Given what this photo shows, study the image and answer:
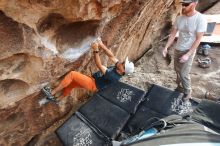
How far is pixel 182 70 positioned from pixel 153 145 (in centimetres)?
224

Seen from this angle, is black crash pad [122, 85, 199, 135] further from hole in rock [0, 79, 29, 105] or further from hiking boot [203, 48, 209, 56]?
hiking boot [203, 48, 209, 56]

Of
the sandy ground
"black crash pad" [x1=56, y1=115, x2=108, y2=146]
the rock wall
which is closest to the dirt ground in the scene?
the sandy ground

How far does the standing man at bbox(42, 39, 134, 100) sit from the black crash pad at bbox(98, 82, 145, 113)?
0.13 meters

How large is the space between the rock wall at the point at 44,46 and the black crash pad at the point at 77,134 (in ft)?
1.48

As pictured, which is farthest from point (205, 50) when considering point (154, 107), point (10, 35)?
point (10, 35)

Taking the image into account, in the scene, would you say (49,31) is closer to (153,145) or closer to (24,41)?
(24,41)

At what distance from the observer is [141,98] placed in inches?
200

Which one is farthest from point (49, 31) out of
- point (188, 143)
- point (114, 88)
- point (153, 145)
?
point (188, 143)

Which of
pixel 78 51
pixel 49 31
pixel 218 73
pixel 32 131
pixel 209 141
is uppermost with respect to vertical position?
pixel 49 31

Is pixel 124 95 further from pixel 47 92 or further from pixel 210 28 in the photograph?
pixel 210 28

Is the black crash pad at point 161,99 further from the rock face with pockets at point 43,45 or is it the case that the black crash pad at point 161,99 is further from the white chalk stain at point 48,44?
the white chalk stain at point 48,44

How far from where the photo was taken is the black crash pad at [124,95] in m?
5.05

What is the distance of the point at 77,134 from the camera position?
498 cm

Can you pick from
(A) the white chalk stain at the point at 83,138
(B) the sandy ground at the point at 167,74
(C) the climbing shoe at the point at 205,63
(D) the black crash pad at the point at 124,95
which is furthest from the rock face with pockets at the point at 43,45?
(C) the climbing shoe at the point at 205,63
